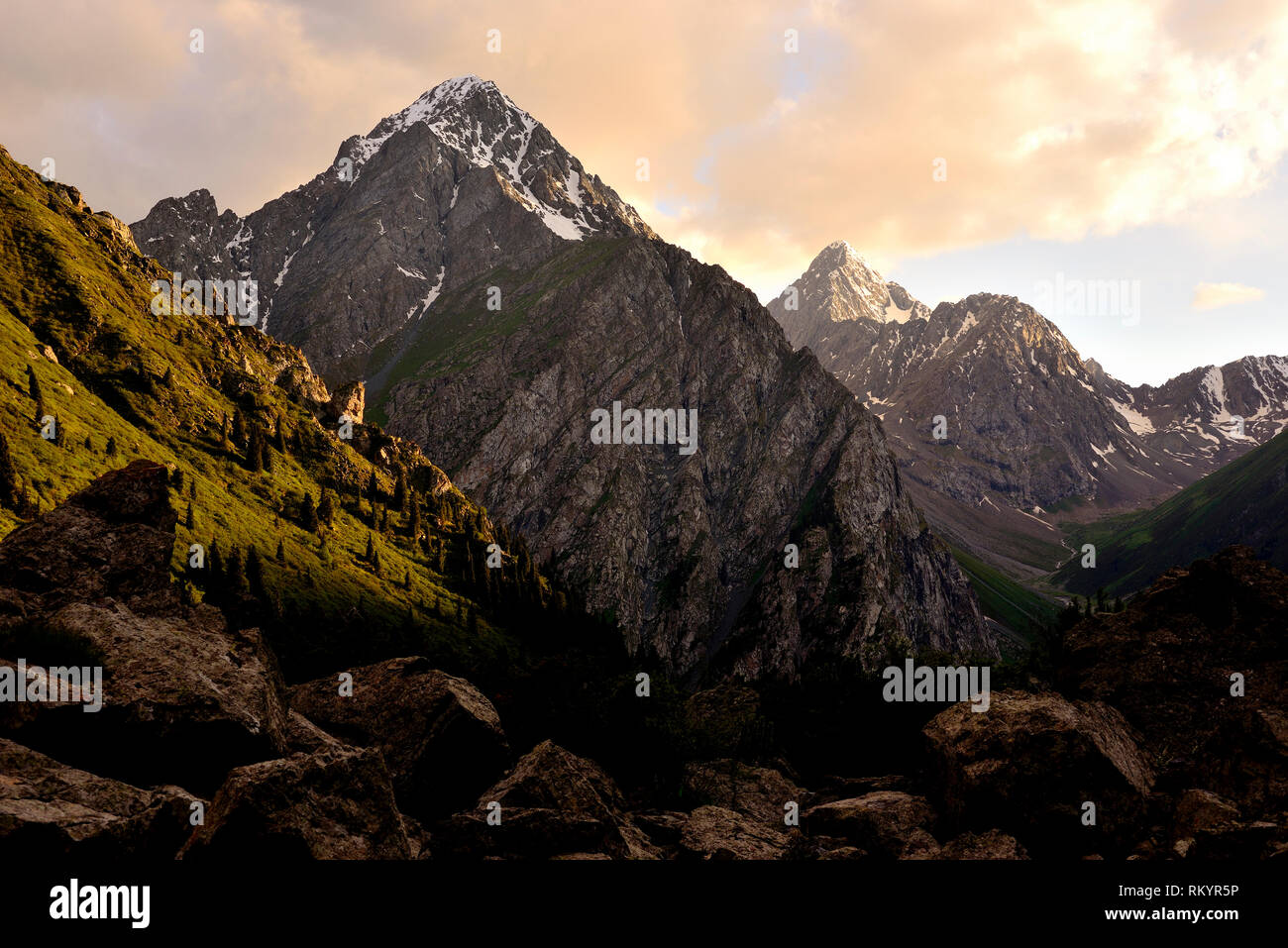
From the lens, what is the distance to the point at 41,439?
117 m

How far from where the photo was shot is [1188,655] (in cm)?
3678

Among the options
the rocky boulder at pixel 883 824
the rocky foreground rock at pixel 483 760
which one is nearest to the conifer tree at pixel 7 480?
the rocky foreground rock at pixel 483 760

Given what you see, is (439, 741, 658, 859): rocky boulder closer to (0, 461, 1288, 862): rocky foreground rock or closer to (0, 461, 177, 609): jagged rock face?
(0, 461, 1288, 862): rocky foreground rock

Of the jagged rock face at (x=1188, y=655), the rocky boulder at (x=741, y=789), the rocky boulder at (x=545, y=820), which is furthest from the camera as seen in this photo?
the rocky boulder at (x=741, y=789)

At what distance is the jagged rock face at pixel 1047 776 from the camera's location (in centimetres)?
2802

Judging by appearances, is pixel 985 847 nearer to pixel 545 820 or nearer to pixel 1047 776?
pixel 1047 776

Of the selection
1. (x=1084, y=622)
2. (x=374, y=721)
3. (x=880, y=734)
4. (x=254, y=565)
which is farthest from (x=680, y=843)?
(x=254, y=565)

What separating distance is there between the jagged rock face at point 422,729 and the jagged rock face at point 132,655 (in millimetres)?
3511

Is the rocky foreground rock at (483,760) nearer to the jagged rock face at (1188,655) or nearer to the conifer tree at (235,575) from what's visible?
the jagged rock face at (1188,655)

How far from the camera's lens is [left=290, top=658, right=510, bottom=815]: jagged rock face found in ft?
102

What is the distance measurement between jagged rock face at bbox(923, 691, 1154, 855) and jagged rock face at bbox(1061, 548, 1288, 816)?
3.25m

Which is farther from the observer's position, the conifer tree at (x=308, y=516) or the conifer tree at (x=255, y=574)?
the conifer tree at (x=308, y=516)
